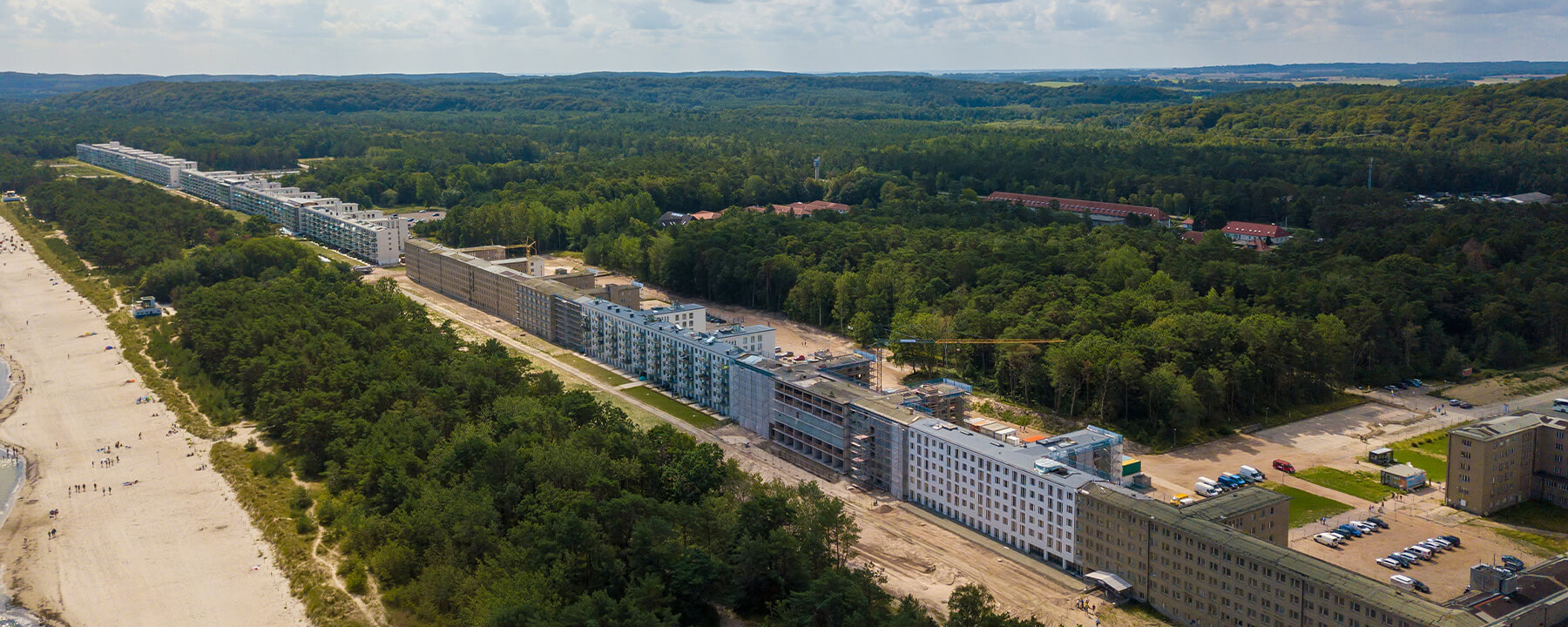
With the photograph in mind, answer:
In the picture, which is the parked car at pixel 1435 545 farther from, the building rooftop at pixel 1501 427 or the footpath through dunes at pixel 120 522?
the footpath through dunes at pixel 120 522

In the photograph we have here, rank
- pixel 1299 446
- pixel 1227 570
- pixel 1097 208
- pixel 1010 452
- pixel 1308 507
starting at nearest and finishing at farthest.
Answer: pixel 1227 570 → pixel 1010 452 → pixel 1308 507 → pixel 1299 446 → pixel 1097 208

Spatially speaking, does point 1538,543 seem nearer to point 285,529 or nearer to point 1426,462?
point 1426,462

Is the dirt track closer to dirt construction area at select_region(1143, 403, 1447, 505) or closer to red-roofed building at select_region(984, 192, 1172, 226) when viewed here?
dirt construction area at select_region(1143, 403, 1447, 505)

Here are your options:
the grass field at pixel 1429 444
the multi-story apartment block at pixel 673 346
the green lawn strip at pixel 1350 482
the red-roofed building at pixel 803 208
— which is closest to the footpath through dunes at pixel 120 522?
the multi-story apartment block at pixel 673 346

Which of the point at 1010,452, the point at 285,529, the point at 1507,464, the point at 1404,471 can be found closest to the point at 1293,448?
the point at 1404,471

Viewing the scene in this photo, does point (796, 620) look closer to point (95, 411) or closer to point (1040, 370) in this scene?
point (1040, 370)

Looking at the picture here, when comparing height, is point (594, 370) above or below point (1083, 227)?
below

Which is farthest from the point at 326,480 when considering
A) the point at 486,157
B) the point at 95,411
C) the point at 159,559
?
the point at 486,157
